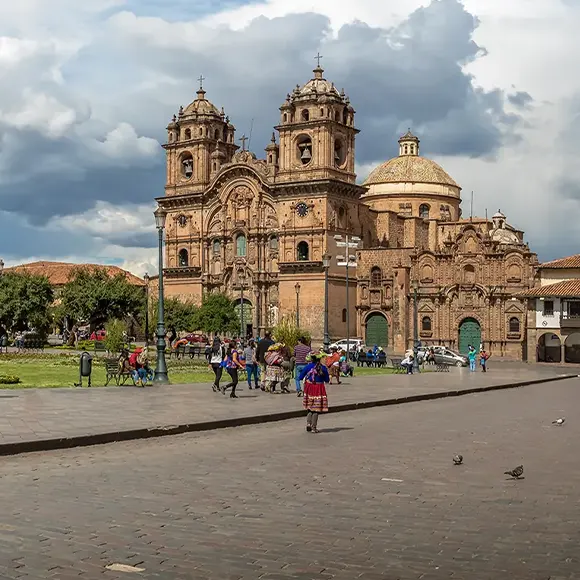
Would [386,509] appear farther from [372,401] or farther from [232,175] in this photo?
[232,175]

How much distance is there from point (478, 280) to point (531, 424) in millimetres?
55545

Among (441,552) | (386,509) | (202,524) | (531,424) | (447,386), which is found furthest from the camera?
(447,386)

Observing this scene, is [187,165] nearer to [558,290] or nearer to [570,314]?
[558,290]

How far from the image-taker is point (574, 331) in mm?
64188

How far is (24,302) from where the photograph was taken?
68562mm

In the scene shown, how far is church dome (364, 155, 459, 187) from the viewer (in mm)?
90438

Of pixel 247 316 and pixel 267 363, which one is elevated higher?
pixel 247 316

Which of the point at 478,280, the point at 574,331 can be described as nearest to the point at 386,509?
the point at 574,331

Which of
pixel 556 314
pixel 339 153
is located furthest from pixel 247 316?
pixel 556 314

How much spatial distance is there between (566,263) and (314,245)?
18592 millimetres

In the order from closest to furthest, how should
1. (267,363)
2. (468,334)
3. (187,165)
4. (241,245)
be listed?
(267,363), (468,334), (241,245), (187,165)

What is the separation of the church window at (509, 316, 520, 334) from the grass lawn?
32.7 meters

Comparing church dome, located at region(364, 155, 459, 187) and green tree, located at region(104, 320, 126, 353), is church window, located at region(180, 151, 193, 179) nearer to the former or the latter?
church dome, located at region(364, 155, 459, 187)

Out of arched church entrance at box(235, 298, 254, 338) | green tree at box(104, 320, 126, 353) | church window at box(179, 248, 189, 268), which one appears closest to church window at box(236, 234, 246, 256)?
arched church entrance at box(235, 298, 254, 338)
